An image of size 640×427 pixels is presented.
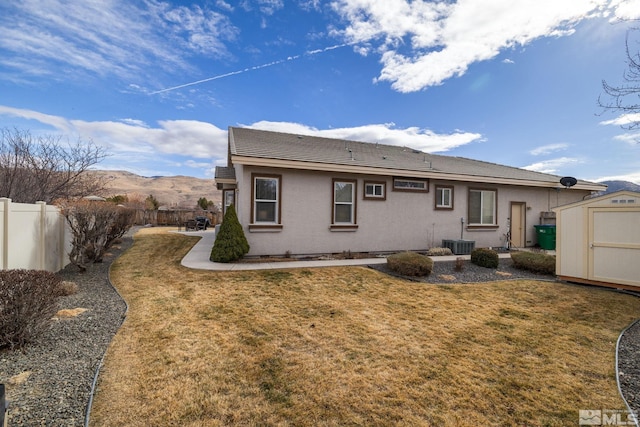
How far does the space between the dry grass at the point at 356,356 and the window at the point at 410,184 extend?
17.7 ft

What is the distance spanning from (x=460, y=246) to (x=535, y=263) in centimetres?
299

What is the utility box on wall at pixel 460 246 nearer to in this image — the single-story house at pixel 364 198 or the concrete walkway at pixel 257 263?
the single-story house at pixel 364 198

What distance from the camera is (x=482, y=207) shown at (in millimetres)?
12555

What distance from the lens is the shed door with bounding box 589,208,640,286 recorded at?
6285 mm

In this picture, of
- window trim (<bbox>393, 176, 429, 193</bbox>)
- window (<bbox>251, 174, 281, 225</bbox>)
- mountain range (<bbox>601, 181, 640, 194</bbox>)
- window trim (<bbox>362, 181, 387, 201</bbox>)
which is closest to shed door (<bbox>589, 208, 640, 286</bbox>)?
mountain range (<bbox>601, 181, 640, 194</bbox>)

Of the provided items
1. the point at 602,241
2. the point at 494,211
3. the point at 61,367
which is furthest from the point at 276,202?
the point at 494,211

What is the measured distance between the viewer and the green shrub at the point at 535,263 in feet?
26.9

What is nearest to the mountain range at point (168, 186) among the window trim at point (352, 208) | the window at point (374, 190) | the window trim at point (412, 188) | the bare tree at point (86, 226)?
the bare tree at point (86, 226)

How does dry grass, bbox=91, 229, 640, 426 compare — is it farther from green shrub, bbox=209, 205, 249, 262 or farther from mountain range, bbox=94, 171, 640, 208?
mountain range, bbox=94, 171, 640, 208

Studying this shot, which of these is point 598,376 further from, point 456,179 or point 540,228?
point 540,228

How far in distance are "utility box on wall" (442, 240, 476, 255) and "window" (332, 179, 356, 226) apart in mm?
4406

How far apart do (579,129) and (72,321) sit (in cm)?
1612

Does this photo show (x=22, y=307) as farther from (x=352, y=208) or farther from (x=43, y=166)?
(x=43, y=166)

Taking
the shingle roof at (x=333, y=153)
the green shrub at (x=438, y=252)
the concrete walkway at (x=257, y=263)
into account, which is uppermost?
the shingle roof at (x=333, y=153)
